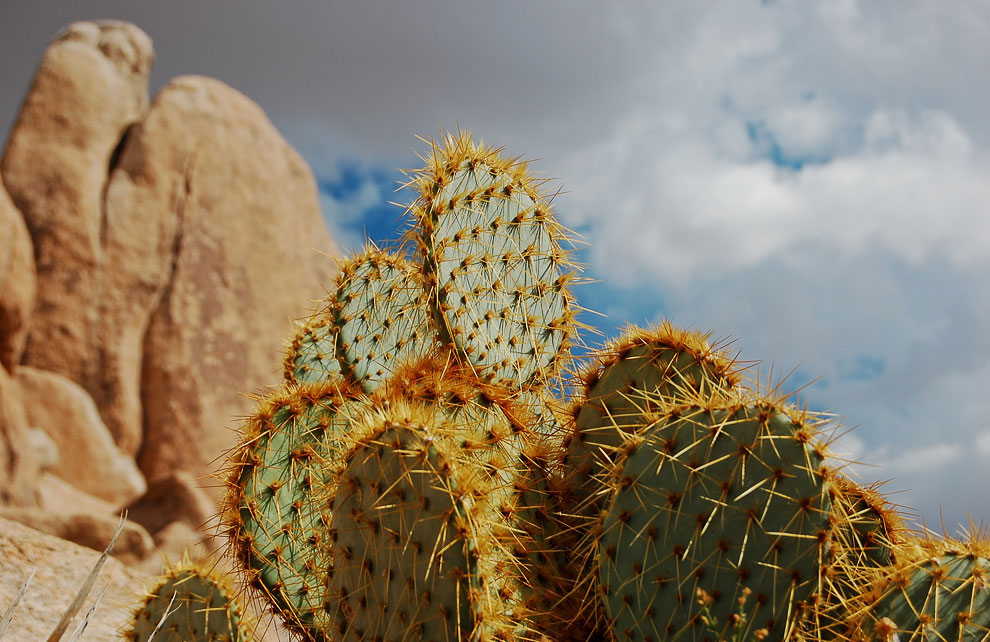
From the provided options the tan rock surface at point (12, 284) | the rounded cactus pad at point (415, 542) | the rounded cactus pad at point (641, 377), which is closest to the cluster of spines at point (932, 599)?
the rounded cactus pad at point (641, 377)

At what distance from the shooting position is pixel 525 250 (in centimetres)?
251

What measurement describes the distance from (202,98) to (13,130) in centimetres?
306

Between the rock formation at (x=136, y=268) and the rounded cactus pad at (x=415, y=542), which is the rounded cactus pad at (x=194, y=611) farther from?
the rock formation at (x=136, y=268)

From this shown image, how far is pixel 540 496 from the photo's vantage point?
6.59 ft

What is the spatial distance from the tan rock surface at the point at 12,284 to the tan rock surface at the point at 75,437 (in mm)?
856

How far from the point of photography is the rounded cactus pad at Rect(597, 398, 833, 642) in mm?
1580

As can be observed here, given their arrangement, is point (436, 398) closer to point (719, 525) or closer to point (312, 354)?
point (719, 525)

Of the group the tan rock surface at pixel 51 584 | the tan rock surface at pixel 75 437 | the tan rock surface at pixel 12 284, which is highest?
the tan rock surface at pixel 12 284

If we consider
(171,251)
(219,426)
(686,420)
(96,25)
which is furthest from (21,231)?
(686,420)

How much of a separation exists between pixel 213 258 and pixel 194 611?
1191 cm

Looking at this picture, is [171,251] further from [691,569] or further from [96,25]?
[691,569]

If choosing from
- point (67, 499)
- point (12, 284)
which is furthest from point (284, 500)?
point (12, 284)

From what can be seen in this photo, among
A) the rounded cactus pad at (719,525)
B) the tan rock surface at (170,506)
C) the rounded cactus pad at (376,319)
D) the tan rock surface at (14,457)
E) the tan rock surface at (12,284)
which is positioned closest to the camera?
the rounded cactus pad at (719,525)

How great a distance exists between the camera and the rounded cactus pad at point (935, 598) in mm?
1603
